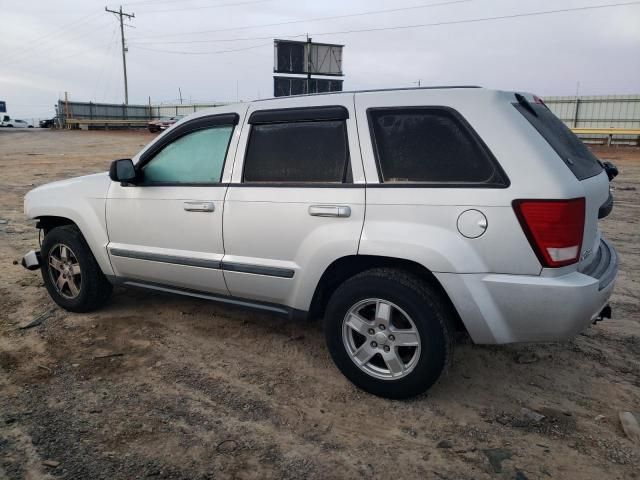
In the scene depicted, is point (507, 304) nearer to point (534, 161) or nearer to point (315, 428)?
point (534, 161)

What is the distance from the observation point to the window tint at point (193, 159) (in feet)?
12.2

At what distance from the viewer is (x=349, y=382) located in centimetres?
334

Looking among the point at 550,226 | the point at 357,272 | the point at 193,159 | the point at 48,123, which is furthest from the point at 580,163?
the point at 48,123

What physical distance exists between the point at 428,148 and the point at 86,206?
2888mm

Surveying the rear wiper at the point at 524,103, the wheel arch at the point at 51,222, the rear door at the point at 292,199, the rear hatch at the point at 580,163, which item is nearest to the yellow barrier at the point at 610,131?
the rear hatch at the point at 580,163

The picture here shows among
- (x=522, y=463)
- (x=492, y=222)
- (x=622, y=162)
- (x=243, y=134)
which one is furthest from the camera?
(x=622, y=162)

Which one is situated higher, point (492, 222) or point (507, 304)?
point (492, 222)

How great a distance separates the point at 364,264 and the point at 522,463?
1386 millimetres

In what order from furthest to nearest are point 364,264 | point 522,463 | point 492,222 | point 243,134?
point 243,134 → point 364,264 → point 492,222 → point 522,463

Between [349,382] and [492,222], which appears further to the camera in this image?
[349,382]

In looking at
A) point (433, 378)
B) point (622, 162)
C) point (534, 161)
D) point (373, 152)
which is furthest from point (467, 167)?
point (622, 162)

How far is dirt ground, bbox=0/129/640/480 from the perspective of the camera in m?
2.53

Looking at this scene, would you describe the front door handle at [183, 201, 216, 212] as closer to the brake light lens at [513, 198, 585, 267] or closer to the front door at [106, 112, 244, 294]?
the front door at [106, 112, 244, 294]

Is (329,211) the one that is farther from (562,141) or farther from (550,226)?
(562,141)
